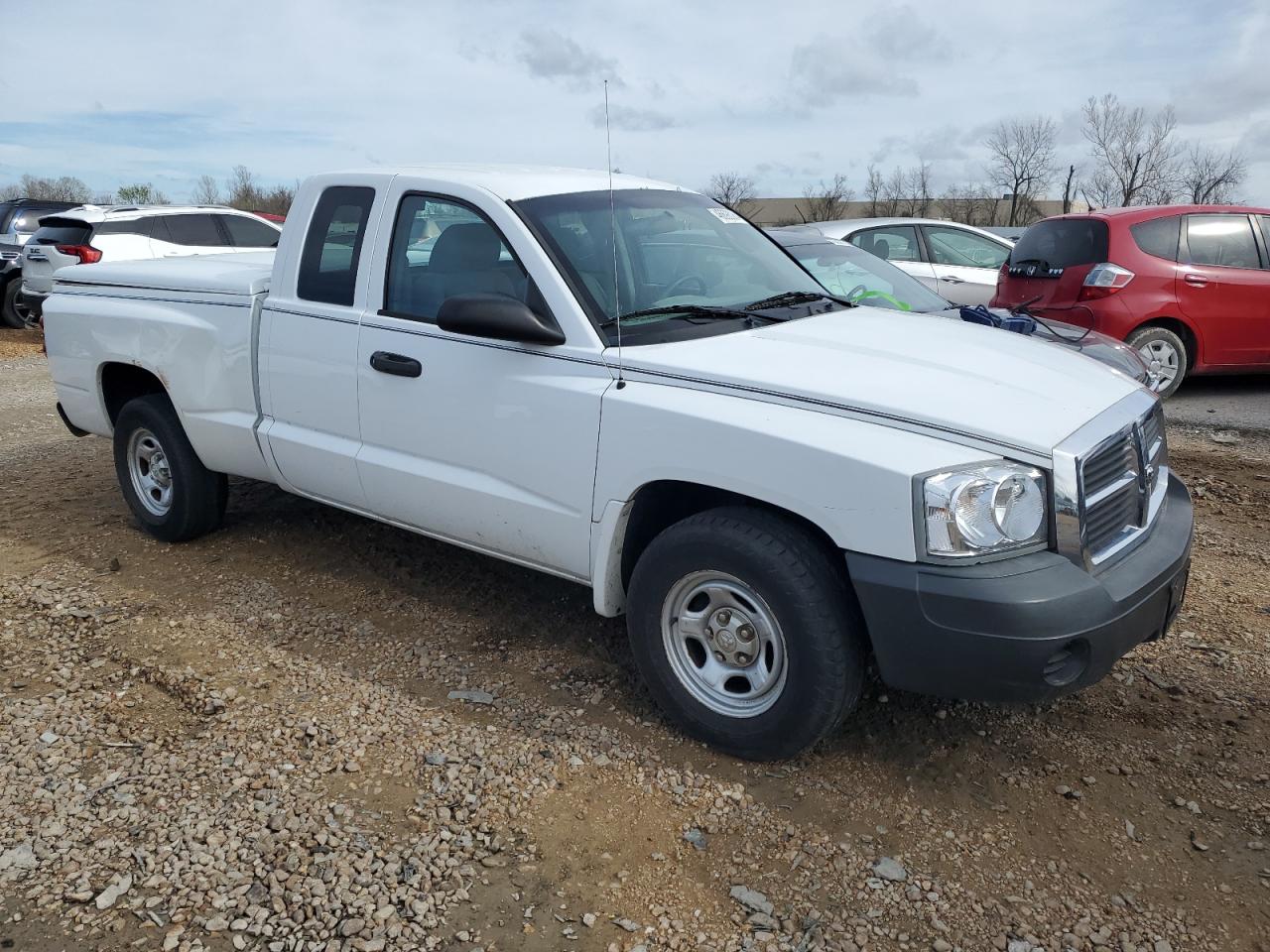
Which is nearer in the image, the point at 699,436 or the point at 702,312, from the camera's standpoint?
the point at 699,436

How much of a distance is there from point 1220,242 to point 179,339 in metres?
8.29

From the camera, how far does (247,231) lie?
1387 centimetres

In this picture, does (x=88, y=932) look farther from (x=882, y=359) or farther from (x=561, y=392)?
(x=882, y=359)

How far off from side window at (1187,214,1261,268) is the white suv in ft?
33.8

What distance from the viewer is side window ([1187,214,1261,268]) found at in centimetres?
879

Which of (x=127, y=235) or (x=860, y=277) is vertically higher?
(x=860, y=277)

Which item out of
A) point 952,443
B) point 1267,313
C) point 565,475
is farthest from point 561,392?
point 1267,313

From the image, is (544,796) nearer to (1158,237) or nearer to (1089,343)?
(1089,343)

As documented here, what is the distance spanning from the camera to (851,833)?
3.06 metres

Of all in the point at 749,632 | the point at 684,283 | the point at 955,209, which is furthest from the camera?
the point at 955,209

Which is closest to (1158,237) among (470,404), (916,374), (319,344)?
(916,374)

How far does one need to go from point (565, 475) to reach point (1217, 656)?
265 centimetres

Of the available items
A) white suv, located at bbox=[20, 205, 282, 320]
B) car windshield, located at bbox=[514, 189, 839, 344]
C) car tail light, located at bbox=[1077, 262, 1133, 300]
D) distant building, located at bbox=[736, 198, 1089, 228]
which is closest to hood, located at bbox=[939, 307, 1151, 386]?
car tail light, located at bbox=[1077, 262, 1133, 300]

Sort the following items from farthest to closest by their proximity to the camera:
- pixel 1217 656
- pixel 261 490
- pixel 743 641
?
pixel 261 490
pixel 1217 656
pixel 743 641
